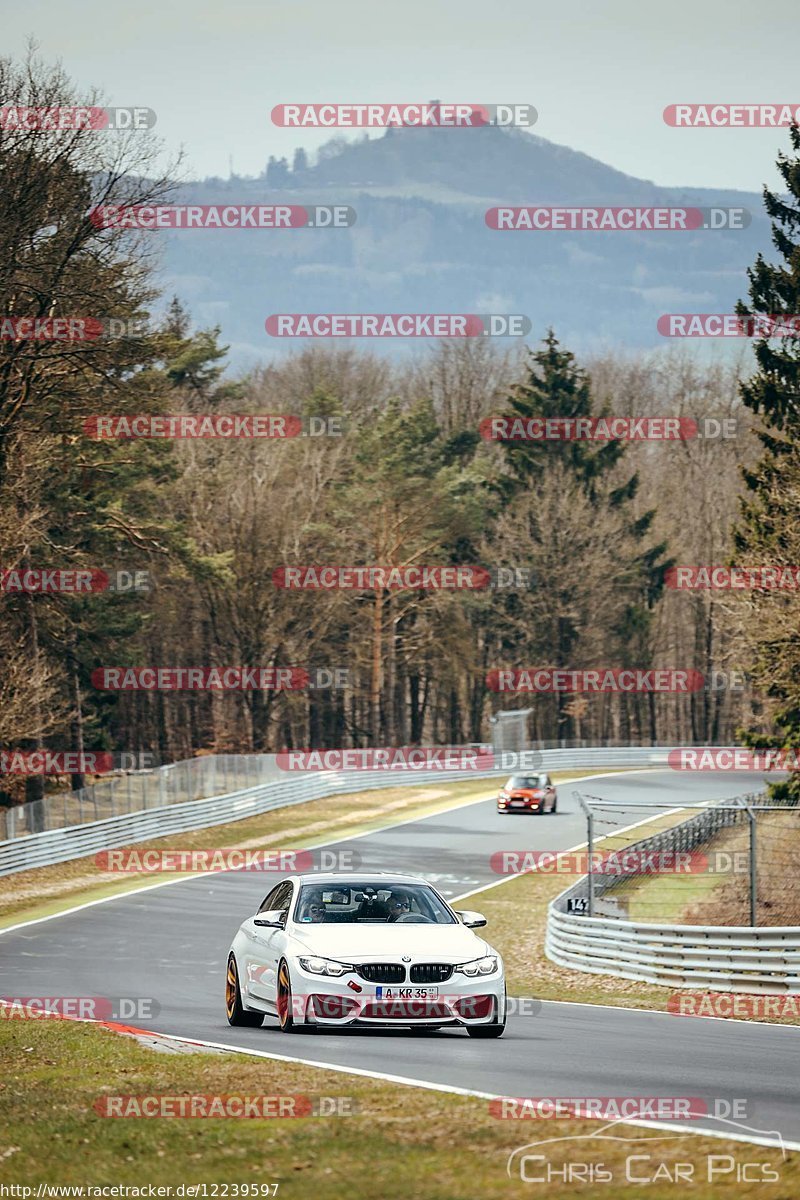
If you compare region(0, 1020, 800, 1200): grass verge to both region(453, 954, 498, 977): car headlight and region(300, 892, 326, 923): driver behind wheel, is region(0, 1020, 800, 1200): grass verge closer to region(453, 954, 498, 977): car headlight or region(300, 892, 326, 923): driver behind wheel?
region(453, 954, 498, 977): car headlight

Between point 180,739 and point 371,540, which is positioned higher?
point 371,540

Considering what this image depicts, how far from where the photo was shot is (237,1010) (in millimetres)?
15820

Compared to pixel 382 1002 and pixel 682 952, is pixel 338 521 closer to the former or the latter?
pixel 682 952

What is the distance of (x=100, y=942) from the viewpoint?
28.9m

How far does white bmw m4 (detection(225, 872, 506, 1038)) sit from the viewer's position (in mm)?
13484

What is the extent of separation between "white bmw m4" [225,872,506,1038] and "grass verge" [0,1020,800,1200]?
6.19 feet

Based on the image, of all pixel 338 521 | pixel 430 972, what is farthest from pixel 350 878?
pixel 338 521

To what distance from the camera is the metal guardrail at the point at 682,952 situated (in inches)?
822

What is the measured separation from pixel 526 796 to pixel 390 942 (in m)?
38.5

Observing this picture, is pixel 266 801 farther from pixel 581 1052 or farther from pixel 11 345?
pixel 581 1052

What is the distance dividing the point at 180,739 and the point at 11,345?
46517 millimetres

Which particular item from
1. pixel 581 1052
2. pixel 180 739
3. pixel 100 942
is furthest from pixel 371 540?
pixel 581 1052

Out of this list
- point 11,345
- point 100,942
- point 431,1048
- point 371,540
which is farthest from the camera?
point 371,540

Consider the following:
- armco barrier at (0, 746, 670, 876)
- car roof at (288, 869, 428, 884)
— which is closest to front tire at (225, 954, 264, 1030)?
car roof at (288, 869, 428, 884)
